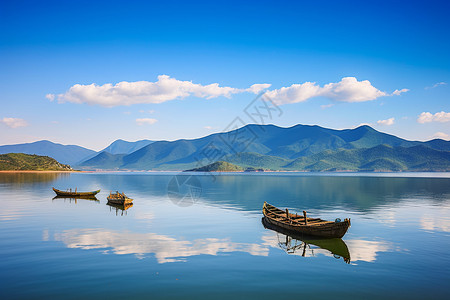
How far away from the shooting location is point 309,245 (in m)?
31.3

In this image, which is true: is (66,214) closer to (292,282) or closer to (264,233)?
(264,233)

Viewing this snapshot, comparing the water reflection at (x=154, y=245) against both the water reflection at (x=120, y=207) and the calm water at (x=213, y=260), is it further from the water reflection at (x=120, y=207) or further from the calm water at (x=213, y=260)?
the water reflection at (x=120, y=207)

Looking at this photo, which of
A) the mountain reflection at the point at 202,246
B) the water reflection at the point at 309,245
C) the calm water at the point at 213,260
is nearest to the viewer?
the calm water at the point at 213,260

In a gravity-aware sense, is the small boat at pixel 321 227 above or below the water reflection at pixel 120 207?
above

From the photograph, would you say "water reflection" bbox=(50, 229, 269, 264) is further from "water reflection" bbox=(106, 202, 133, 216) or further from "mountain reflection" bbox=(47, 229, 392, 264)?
"water reflection" bbox=(106, 202, 133, 216)

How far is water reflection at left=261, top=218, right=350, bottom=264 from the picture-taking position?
28312mm

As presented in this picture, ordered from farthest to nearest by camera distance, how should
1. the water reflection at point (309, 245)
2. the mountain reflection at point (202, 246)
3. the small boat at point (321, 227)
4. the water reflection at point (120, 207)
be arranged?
1. the water reflection at point (120, 207)
2. the small boat at point (321, 227)
3. the water reflection at point (309, 245)
4. the mountain reflection at point (202, 246)

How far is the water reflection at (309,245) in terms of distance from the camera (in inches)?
1115

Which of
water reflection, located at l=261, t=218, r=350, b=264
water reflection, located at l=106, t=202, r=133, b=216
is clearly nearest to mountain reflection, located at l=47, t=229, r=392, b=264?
water reflection, located at l=261, t=218, r=350, b=264

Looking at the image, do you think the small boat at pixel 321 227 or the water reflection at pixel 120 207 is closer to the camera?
the small boat at pixel 321 227

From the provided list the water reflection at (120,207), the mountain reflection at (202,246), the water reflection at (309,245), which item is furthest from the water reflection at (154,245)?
the water reflection at (120,207)

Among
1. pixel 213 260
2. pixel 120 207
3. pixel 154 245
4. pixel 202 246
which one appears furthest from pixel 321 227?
pixel 120 207

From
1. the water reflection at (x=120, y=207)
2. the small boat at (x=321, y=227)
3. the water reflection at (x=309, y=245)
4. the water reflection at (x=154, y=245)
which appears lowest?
the water reflection at (x=120, y=207)

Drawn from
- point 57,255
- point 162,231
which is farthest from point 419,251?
point 57,255
